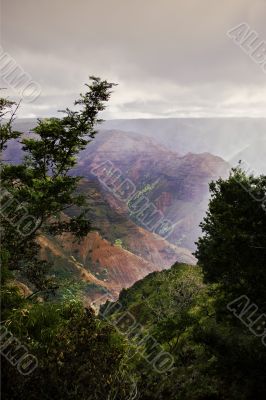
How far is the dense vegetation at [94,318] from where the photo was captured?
29.7ft

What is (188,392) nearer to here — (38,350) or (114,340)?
(114,340)

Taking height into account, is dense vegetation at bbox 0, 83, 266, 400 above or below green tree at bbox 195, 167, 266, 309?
below

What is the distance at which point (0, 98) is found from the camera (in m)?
19.0

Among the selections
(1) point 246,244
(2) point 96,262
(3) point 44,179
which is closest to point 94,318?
A: (1) point 246,244

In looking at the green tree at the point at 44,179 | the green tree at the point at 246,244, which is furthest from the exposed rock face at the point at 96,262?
the green tree at the point at 246,244

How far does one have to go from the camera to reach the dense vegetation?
9.04 m

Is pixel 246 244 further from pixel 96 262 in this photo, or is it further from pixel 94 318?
pixel 96 262

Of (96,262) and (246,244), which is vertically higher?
(246,244)

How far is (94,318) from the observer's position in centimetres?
1046

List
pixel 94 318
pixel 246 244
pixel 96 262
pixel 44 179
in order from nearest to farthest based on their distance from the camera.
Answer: pixel 94 318 → pixel 246 244 → pixel 44 179 → pixel 96 262

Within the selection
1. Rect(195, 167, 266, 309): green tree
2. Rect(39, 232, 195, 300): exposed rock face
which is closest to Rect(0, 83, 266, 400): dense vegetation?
Rect(195, 167, 266, 309): green tree

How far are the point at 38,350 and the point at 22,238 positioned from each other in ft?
35.8

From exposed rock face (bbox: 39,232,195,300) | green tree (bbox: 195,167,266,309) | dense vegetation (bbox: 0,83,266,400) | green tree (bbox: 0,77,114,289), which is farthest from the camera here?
exposed rock face (bbox: 39,232,195,300)

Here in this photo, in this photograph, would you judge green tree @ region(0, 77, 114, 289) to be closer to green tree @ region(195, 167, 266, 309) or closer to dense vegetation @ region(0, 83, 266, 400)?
dense vegetation @ region(0, 83, 266, 400)
